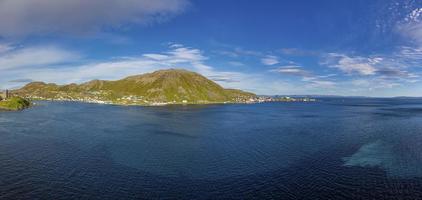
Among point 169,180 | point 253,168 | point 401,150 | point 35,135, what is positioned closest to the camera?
point 169,180

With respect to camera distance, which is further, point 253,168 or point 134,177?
point 253,168

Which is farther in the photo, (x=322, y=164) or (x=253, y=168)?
(x=322, y=164)

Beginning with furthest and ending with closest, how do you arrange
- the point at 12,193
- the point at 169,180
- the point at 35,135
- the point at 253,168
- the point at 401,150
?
the point at 35,135 < the point at 401,150 < the point at 253,168 < the point at 169,180 < the point at 12,193

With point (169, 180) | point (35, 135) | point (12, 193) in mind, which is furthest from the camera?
point (35, 135)

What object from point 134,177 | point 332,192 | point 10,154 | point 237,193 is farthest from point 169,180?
point 10,154

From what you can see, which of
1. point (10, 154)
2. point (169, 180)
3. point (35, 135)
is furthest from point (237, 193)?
point (35, 135)

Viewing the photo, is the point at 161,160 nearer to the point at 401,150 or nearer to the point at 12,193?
the point at 12,193

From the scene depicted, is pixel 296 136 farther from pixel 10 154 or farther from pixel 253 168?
pixel 10 154

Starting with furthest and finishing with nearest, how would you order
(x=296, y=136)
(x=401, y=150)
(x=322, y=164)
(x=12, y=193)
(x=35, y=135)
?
1. (x=296, y=136)
2. (x=35, y=135)
3. (x=401, y=150)
4. (x=322, y=164)
5. (x=12, y=193)
